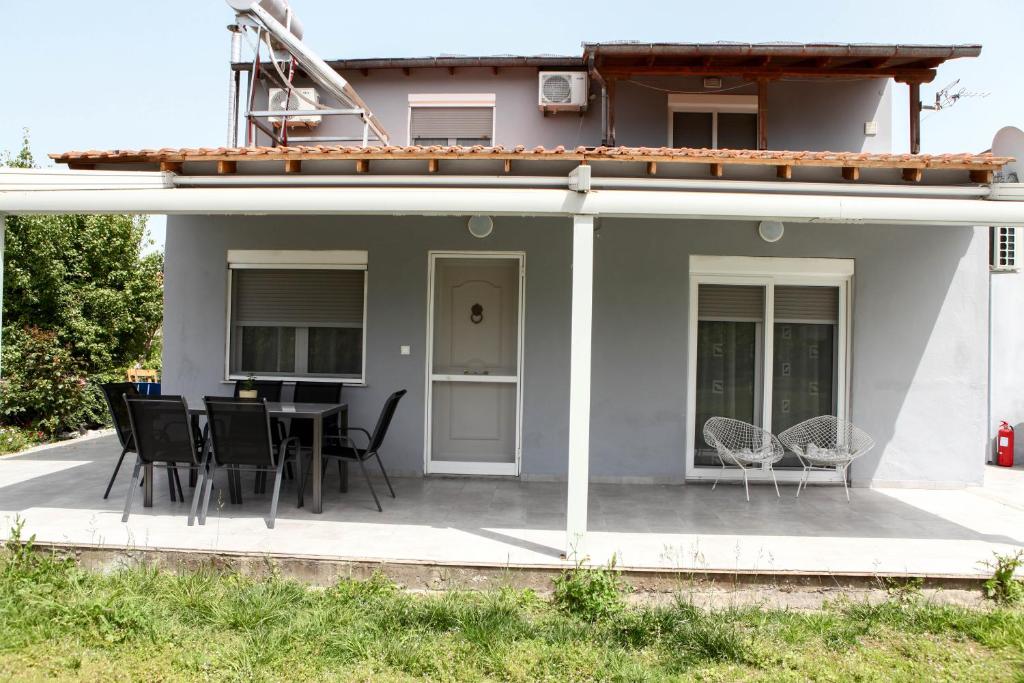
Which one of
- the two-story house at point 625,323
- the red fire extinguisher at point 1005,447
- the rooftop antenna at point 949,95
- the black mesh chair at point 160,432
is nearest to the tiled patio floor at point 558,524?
the black mesh chair at point 160,432

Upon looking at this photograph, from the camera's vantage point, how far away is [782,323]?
7523 mm

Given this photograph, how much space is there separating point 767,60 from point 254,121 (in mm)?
5920

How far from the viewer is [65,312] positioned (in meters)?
10.3

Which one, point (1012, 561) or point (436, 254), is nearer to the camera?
point (1012, 561)

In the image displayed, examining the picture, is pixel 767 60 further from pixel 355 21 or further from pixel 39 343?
pixel 39 343

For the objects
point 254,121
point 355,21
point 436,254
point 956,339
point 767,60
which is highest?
point 355,21

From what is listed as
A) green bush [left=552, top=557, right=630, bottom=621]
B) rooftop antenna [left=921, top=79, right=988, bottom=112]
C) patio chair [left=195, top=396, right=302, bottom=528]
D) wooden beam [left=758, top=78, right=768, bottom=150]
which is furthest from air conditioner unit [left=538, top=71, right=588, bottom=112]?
green bush [left=552, top=557, right=630, bottom=621]

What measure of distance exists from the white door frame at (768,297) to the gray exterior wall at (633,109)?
197 centimetres

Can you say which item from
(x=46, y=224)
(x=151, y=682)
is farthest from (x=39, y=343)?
(x=151, y=682)

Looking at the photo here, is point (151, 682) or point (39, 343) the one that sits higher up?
point (39, 343)

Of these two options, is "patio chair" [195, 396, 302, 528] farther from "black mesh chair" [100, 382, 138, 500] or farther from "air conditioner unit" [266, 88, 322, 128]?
"air conditioner unit" [266, 88, 322, 128]

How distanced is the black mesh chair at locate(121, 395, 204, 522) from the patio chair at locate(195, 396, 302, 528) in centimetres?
19

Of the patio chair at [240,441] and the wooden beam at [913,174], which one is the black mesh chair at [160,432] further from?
the wooden beam at [913,174]

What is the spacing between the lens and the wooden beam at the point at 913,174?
517 cm
